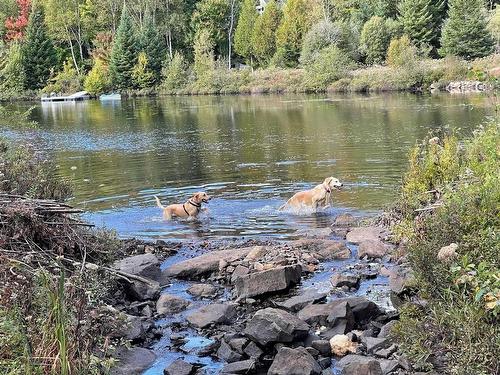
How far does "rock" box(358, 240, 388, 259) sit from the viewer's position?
907 centimetres

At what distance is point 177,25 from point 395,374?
3285 inches

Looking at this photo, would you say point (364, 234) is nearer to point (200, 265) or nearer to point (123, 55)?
point (200, 265)

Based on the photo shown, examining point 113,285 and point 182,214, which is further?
point 182,214

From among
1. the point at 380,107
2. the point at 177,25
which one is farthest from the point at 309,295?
the point at 177,25

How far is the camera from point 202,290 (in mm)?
8156

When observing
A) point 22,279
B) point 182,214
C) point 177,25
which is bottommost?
point 182,214

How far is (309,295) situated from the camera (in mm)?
7406

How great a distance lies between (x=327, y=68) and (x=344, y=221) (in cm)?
5148

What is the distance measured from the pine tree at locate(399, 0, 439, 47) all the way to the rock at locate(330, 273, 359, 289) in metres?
60.9

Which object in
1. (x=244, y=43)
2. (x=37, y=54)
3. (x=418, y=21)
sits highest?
(x=418, y=21)

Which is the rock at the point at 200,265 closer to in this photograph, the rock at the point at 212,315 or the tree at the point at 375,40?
the rock at the point at 212,315

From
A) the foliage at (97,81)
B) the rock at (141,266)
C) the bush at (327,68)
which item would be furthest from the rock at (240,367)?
the foliage at (97,81)

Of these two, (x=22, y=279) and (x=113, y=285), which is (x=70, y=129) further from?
(x=22, y=279)

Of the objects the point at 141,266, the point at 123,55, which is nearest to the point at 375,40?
the point at 123,55
